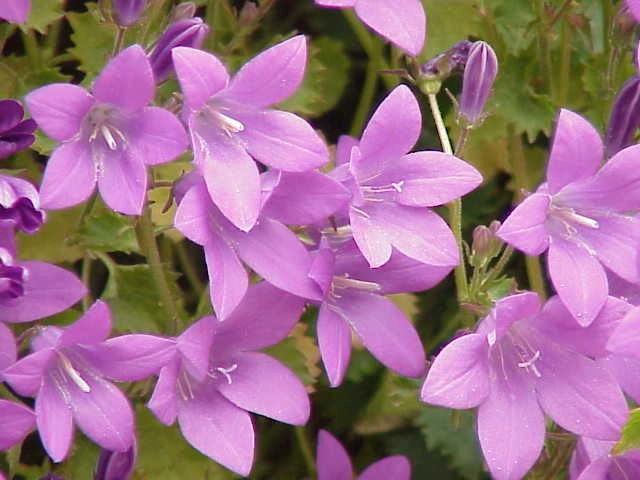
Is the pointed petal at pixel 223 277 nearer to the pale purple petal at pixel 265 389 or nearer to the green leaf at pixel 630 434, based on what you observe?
the pale purple petal at pixel 265 389

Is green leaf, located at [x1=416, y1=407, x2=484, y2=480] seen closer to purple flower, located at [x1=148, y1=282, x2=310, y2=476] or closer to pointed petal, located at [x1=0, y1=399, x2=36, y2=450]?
purple flower, located at [x1=148, y1=282, x2=310, y2=476]

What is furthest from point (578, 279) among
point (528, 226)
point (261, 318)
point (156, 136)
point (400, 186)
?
point (156, 136)

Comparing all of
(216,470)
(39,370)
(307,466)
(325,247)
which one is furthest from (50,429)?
(307,466)

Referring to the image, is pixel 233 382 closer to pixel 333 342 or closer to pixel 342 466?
pixel 333 342

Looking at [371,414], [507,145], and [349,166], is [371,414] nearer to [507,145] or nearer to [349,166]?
[507,145]

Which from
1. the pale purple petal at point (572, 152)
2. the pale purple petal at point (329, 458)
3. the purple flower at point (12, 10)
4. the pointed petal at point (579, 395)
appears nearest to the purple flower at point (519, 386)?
the pointed petal at point (579, 395)

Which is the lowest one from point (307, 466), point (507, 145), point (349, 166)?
point (307, 466)

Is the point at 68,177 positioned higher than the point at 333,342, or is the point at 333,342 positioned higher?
the point at 68,177
